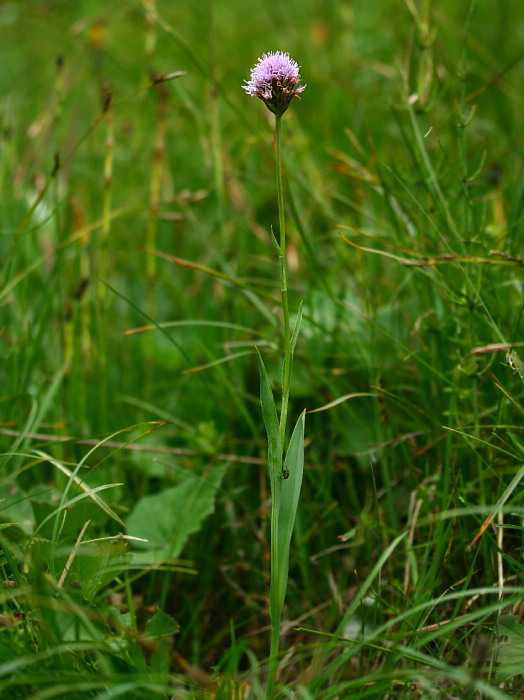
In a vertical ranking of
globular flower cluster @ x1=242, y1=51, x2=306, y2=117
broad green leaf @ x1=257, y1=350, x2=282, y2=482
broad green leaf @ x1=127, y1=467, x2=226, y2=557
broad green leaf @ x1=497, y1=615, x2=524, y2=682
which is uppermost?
globular flower cluster @ x1=242, y1=51, x2=306, y2=117

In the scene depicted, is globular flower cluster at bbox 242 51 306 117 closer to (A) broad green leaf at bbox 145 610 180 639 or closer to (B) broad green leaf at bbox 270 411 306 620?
(B) broad green leaf at bbox 270 411 306 620

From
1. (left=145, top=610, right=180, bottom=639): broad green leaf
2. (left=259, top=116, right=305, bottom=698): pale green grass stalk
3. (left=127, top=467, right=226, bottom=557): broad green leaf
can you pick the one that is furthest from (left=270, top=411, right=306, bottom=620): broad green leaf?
(left=127, top=467, right=226, bottom=557): broad green leaf

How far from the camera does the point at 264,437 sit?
155 cm

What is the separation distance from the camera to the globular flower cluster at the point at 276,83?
36.7 inches

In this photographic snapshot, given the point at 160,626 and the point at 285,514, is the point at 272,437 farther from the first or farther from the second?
the point at 160,626

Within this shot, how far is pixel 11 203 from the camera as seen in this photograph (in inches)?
73.8

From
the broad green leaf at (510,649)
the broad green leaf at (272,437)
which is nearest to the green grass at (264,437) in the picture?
the broad green leaf at (510,649)

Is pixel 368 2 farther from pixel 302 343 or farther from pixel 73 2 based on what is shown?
pixel 302 343

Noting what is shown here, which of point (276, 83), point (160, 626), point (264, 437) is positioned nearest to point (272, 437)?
point (160, 626)

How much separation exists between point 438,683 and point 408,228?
0.89m

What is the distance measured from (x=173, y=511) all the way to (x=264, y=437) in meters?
0.27

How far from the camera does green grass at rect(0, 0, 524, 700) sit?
0.95 m

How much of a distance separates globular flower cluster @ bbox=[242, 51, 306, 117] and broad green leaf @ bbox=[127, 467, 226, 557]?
0.71m

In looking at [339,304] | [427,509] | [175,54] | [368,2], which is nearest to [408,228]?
[339,304]
